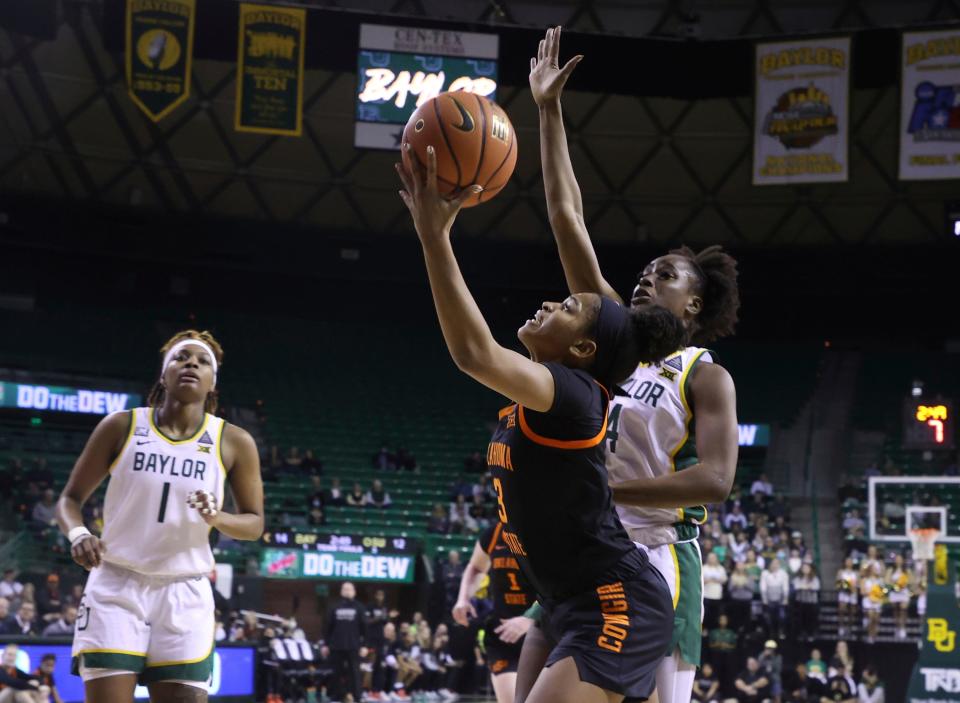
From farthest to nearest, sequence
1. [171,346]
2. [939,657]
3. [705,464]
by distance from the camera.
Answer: [939,657]
[171,346]
[705,464]

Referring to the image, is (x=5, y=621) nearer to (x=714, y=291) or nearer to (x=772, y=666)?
(x=772, y=666)

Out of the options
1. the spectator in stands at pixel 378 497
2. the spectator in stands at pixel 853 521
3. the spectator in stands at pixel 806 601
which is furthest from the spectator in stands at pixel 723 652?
the spectator in stands at pixel 378 497

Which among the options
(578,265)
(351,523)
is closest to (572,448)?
(578,265)

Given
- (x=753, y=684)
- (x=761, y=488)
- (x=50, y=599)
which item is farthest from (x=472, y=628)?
(x=761, y=488)

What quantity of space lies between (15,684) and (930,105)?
1515cm

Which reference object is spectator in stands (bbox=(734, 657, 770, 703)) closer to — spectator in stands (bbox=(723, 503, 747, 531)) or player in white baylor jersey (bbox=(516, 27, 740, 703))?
spectator in stands (bbox=(723, 503, 747, 531))

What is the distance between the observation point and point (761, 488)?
2477 centimetres

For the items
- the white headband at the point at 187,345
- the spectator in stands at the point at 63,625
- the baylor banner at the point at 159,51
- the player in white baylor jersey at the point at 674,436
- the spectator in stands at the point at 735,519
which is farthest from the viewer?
the spectator in stands at the point at 735,519

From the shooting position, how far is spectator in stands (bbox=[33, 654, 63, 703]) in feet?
29.8

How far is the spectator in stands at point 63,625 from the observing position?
14172 millimetres

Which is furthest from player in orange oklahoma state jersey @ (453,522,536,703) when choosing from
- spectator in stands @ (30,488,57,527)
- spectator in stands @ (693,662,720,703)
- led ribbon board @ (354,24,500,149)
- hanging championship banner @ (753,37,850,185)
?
spectator in stands @ (30,488,57,527)

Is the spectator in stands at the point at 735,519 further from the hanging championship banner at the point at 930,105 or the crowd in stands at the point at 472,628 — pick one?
the hanging championship banner at the point at 930,105

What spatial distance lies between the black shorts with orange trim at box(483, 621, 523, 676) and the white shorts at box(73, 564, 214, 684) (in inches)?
103

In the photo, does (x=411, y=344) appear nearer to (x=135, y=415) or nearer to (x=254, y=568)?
(x=254, y=568)
